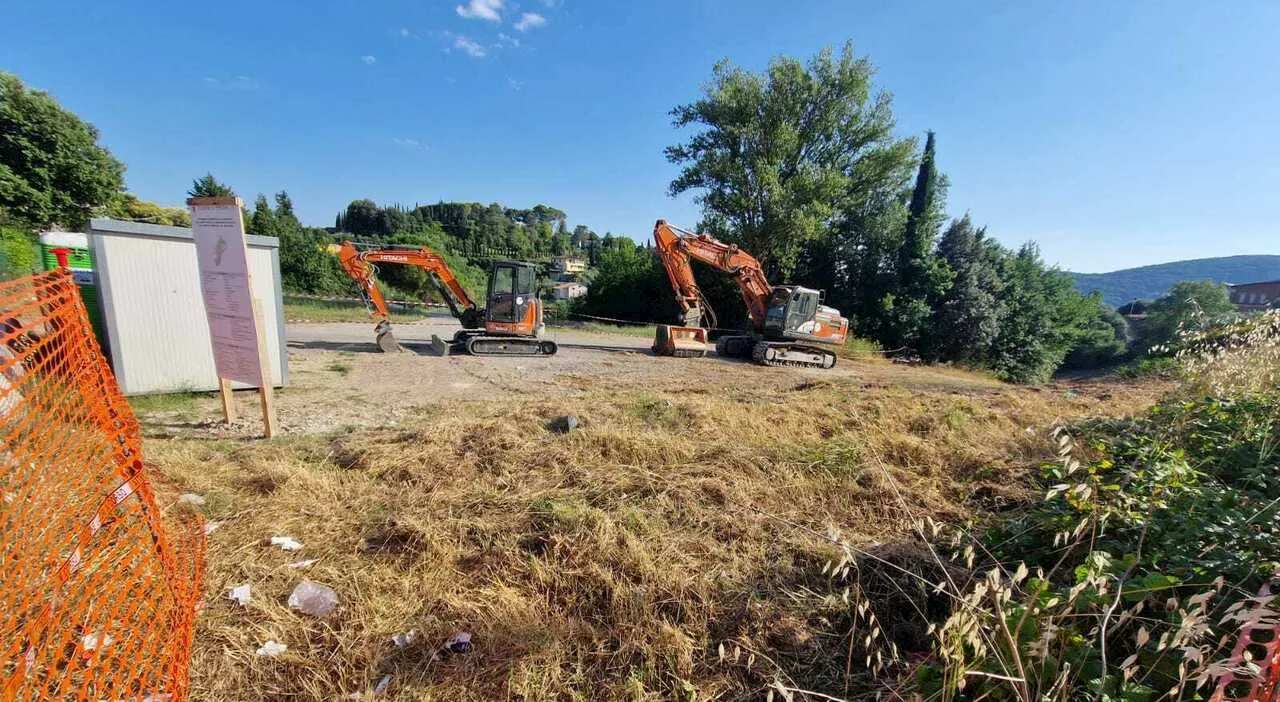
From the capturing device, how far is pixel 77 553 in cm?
208

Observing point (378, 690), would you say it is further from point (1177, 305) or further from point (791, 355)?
point (1177, 305)

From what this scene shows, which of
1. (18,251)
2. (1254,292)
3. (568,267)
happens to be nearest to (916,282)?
(18,251)

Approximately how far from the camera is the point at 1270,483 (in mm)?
2631

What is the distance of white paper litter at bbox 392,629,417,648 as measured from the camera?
2.24m

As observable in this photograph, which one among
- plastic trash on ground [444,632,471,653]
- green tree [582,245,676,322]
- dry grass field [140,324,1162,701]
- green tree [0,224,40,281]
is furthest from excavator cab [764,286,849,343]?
green tree [0,224,40,281]

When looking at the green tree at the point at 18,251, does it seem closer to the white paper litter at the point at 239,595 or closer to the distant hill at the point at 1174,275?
the white paper litter at the point at 239,595

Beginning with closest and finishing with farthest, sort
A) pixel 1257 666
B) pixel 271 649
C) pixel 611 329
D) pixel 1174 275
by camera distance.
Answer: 1. pixel 1257 666
2. pixel 271 649
3. pixel 611 329
4. pixel 1174 275

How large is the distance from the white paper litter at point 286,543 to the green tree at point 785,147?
20259 mm

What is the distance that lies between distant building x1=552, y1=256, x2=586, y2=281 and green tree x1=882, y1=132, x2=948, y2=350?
48167 millimetres

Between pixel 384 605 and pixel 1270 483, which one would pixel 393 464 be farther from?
pixel 1270 483

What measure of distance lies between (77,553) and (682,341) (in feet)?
39.7

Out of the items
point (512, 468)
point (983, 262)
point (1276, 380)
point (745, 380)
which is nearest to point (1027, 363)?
point (983, 262)

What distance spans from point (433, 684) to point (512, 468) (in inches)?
85.3

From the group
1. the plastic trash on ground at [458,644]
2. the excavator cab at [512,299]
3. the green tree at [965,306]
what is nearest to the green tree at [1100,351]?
the green tree at [965,306]
